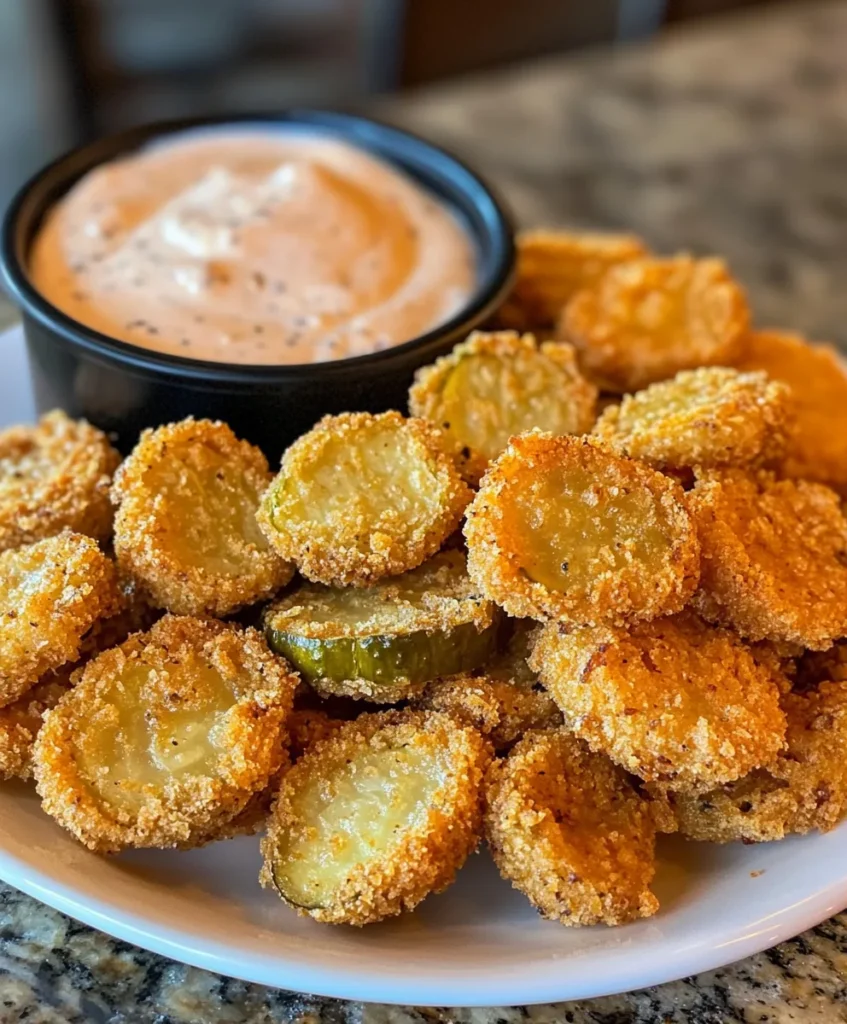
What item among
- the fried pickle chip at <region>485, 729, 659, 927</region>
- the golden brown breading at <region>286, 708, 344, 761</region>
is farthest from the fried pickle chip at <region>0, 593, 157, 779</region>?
the fried pickle chip at <region>485, 729, 659, 927</region>

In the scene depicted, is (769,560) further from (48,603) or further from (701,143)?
(701,143)

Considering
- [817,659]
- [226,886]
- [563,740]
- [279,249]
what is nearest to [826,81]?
[279,249]

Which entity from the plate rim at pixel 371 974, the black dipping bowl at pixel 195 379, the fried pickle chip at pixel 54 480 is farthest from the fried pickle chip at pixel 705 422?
the fried pickle chip at pixel 54 480

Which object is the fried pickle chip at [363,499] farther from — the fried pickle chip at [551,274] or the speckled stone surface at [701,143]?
the speckled stone surface at [701,143]

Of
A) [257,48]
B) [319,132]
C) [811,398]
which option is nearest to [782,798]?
[811,398]

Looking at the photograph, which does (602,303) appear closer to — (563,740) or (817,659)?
(817,659)

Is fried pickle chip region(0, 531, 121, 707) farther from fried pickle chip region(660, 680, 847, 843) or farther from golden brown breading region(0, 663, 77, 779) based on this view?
fried pickle chip region(660, 680, 847, 843)
